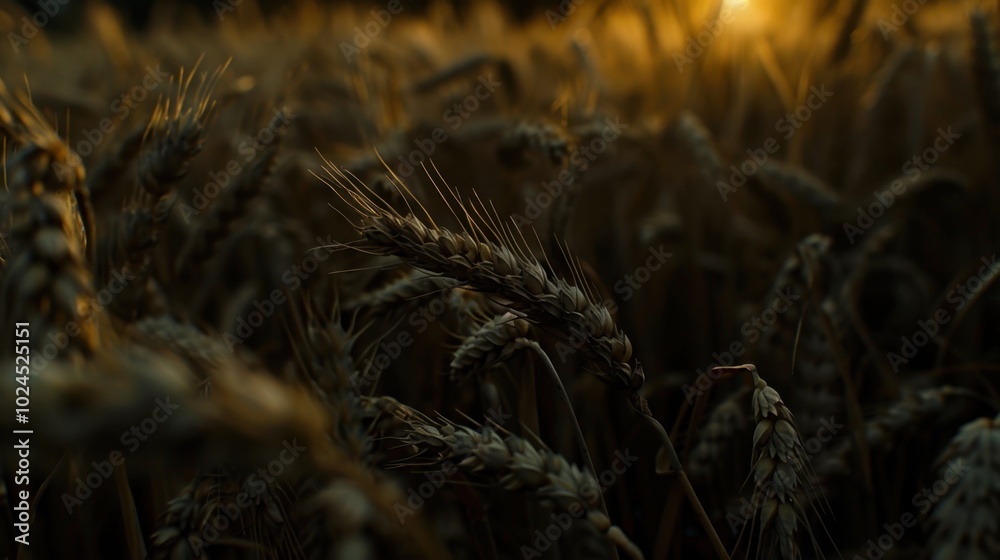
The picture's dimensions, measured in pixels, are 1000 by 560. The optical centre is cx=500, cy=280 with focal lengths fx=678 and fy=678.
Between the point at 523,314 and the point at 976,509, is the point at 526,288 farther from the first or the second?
the point at 976,509

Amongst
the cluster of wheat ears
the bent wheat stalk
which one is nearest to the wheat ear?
the cluster of wheat ears

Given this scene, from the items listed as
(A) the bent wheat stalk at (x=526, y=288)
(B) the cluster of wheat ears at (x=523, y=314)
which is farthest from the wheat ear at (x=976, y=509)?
(A) the bent wheat stalk at (x=526, y=288)

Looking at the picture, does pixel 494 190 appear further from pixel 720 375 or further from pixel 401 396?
pixel 720 375

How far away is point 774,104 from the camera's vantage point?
191 cm

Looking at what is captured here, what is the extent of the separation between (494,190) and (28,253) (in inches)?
52.8

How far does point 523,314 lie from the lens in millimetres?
534

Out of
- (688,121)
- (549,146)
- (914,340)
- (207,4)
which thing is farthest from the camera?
(207,4)

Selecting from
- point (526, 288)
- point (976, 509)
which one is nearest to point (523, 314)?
point (526, 288)

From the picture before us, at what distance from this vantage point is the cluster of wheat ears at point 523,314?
1.33ft

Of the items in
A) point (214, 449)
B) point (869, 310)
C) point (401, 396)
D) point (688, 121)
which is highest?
point (688, 121)

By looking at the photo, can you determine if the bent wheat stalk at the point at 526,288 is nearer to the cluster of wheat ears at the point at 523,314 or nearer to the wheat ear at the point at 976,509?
the cluster of wheat ears at the point at 523,314

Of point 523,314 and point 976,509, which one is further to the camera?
point 523,314

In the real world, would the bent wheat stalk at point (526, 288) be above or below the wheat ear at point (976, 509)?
below

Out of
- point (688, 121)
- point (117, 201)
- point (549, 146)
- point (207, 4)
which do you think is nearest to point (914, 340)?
point (688, 121)
